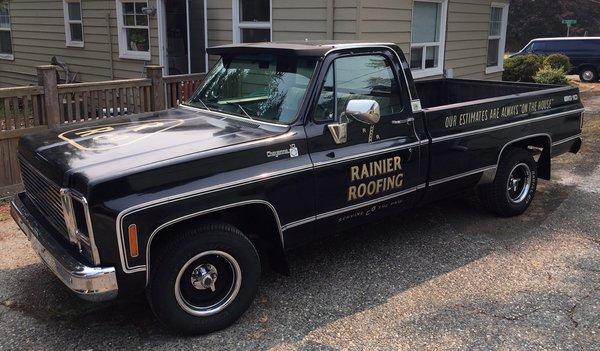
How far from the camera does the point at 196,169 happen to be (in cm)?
352

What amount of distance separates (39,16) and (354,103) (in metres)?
13.1

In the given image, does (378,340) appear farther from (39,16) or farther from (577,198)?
(39,16)

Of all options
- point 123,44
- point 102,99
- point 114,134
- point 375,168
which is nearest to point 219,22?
point 123,44

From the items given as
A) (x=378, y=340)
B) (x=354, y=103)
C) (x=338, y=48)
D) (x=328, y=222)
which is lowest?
(x=378, y=340)

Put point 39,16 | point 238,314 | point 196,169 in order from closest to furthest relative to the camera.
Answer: point 196,169
point 238,314
point 39,16

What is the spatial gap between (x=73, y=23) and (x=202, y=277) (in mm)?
11790

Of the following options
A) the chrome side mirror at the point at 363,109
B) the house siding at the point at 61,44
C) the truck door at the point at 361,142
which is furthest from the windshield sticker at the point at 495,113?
the house siding at the point at 61,44

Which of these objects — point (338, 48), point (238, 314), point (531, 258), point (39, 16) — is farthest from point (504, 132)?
point (39, 16)

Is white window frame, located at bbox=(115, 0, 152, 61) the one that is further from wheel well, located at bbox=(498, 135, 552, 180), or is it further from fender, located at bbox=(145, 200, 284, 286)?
fender, located at bbox=(145, 200, 284, 286)

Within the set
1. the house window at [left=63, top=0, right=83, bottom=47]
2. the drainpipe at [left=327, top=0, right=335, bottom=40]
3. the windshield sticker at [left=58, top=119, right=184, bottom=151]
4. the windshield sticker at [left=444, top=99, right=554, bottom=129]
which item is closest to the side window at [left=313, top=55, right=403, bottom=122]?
the windshield sticker at [left=444, top=99, right=554, bottom=129]

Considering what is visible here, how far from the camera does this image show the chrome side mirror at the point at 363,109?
3.95 metres

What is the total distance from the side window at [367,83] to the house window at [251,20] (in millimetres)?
5030

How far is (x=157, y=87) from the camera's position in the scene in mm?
7680

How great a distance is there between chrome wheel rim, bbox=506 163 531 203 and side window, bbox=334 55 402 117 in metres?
1.95
